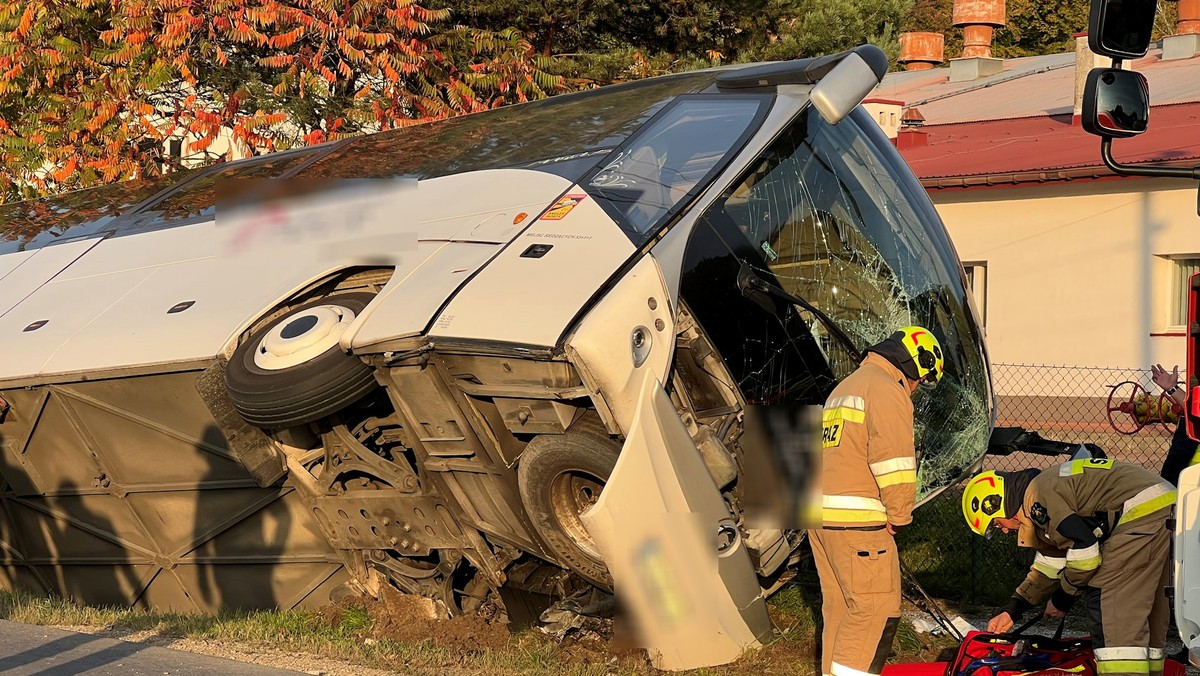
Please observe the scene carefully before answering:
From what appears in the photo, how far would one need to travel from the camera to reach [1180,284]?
18906mm

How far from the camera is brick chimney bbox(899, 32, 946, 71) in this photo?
99.9 feet

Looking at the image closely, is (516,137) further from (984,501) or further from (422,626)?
(984,501)

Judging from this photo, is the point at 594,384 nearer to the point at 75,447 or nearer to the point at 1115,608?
the point at 1115,608

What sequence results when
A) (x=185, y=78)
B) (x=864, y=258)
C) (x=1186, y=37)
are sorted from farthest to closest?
(x=1186, y=37)
(x=185, y=78)
(x=864, y=258)

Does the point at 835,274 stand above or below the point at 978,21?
above

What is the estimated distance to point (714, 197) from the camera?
18.8 ft

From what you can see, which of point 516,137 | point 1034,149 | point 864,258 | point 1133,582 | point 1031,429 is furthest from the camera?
point 1034,149

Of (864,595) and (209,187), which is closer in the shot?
(864,595)

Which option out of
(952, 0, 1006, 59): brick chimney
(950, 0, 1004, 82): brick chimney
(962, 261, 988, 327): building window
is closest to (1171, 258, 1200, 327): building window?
(962, 261, 988, 327): building window

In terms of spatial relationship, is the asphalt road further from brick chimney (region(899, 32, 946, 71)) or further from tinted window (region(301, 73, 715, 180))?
brick chimney (region(899, 32, 946, 71))

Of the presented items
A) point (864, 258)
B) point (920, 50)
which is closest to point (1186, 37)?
point (920, 50)

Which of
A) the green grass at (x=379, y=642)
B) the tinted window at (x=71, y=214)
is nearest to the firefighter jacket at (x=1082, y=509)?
the green grass at (x=379, y=642)

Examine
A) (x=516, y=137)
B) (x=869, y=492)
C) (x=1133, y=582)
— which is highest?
(x=516, y=137)

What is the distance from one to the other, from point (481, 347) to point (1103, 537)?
2649 mm
